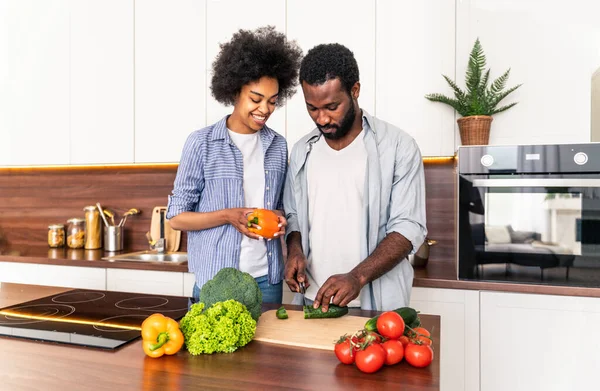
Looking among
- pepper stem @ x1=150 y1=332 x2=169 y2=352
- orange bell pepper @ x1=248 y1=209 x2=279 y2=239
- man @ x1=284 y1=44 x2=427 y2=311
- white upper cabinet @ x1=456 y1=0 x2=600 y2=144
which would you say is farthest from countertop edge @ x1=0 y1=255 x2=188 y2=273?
white upper cabinet @ x1=456 y1=0 x2=600 y2=144

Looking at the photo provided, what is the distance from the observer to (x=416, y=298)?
231 centimetres

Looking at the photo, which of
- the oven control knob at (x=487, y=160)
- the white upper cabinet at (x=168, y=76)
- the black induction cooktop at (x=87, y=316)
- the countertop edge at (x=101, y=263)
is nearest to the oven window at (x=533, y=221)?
the oven control knob at (x=487, y=160)

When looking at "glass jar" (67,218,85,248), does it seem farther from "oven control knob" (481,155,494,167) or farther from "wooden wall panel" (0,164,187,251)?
"oven control knob" (481,155,494,167)

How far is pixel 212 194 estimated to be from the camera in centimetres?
180

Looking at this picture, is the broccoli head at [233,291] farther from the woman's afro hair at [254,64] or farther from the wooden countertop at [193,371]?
the woman's afro hair at [254,64]

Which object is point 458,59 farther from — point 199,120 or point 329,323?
point 329,323

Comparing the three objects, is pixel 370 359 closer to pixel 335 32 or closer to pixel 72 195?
pixel 335 32

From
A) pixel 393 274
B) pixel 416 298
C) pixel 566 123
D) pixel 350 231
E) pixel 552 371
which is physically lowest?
pixel 552 371

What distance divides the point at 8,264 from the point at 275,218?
2394 mm

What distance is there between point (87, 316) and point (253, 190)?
27.9 inches

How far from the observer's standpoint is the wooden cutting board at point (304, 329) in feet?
4.13

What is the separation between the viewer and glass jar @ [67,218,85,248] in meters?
3.54

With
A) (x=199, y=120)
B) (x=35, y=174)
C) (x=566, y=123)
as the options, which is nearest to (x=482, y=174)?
(x=566, y=123)

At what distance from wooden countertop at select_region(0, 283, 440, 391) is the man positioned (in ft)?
1.64
